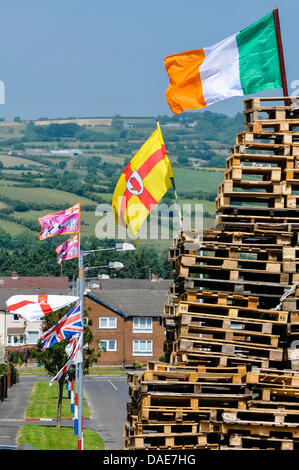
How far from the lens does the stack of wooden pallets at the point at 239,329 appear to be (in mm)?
14023

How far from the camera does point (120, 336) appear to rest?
90.7m


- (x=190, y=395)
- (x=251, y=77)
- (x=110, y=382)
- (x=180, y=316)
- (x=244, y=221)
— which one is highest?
(x=251, y=77)

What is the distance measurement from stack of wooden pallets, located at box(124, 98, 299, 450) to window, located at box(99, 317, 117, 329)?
7375 centimetres

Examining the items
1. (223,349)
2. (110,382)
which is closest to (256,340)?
(223,349)

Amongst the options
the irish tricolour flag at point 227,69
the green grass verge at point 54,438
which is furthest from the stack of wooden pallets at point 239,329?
the green grass verge at point 54,438

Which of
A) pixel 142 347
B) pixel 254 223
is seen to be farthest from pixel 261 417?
pixel 142 347

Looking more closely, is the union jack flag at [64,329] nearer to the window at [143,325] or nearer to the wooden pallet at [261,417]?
the wooden pallet at [261,417]

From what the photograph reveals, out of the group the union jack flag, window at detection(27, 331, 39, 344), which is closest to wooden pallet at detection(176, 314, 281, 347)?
the union jack flag

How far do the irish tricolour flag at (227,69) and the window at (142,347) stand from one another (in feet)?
239

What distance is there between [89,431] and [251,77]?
75.8ft

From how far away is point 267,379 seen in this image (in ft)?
47.7

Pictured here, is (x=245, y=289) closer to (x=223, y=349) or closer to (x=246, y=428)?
(x=223, y=349)

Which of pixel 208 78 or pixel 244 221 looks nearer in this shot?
pixel 244 221

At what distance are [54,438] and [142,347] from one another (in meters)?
56.3
